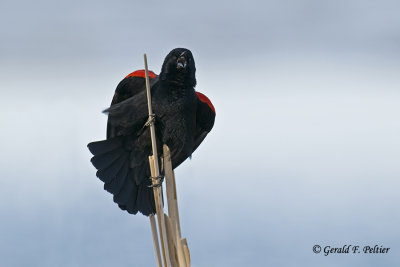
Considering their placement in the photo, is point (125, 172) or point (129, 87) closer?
point (125, 172)

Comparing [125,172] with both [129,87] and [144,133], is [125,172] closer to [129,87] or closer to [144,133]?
[144,133]

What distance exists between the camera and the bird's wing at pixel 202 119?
6254mm

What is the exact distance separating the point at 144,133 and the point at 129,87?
693mm

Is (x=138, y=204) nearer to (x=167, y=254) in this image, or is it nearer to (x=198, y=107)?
(x=198, y=107)

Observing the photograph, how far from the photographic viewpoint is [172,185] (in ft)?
14.7

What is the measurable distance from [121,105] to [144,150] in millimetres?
603

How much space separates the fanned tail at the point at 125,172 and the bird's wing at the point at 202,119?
16.7 inches

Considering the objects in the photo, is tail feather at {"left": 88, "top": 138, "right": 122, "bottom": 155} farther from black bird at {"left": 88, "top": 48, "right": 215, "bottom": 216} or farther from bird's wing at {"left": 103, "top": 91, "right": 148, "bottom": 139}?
bird's wing at {"left": 103, "top": 91, "right": 148, "bottom": 139}

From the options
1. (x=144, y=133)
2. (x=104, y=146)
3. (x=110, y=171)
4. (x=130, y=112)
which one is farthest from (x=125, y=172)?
(x=130, y=112)

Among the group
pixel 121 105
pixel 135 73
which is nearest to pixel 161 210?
pixel 121 105

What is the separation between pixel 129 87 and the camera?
642cm

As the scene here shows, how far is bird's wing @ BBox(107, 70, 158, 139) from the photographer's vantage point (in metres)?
6.28

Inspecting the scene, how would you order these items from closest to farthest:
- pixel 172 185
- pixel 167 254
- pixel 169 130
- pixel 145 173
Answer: pixel 167 254, pixel 172 185, pixel 169 130, pixel 145 173

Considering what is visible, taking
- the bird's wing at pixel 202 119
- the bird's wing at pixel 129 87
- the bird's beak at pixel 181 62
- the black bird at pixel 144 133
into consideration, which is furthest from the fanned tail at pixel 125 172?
the bird's beak at pixel 181 62
